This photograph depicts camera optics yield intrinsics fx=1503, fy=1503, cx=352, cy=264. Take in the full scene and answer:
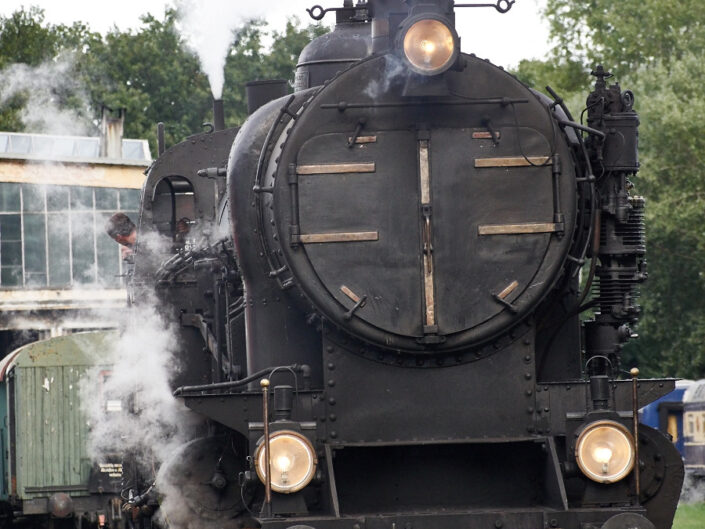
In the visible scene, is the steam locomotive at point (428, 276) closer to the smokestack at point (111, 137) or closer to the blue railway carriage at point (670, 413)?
the blue railway carriage at point (670, 413)

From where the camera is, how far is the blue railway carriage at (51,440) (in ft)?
63.2

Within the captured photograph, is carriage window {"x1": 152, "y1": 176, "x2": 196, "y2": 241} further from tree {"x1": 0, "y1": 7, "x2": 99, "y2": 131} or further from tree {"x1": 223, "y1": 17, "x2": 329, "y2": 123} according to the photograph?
tree {"x1": 223, "y1": 17, "x2": 329, "y2": 123}

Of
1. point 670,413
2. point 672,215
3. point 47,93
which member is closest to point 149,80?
point 47,93

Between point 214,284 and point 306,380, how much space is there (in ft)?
6.48

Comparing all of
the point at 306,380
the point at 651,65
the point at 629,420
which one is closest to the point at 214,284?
the point at 306,380

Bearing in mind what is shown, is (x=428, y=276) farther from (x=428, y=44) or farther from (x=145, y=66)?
(x=145, y=66)

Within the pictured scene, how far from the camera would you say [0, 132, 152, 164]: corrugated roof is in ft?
122

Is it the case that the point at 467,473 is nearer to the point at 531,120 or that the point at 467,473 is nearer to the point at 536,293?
the point at 536,293

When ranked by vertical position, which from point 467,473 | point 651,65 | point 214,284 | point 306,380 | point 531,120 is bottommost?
point 467,473

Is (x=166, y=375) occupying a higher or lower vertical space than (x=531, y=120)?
lower

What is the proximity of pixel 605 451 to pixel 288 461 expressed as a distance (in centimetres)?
138

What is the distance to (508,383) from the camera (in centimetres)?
702

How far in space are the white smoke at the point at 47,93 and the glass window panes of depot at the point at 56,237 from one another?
2.73 m

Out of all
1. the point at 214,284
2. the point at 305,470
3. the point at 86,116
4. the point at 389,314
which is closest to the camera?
the point at 305,470
